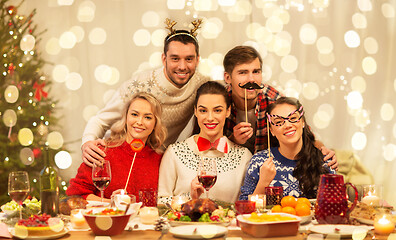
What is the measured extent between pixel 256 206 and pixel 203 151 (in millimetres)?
886

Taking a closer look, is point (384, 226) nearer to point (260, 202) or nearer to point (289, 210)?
point (289, 210)

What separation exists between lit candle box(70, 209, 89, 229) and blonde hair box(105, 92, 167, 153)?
40.9 inches

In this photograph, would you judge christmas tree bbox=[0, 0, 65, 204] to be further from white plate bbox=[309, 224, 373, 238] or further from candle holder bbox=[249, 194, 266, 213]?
white plate bbox=[309, 224, 373, 238]

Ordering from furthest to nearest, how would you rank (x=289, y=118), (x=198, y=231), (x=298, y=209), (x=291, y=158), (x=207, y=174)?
(x=291, y=158), (x=289, y=118), (x=207, y=174), (x=298, y=209), (x=198, y=231)

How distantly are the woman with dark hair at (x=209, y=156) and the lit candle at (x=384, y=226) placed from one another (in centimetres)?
111

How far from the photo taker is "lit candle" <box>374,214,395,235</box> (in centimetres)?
157

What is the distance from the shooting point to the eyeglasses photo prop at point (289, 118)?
242cm

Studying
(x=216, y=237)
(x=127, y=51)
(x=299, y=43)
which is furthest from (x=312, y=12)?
(x=216, y=237)

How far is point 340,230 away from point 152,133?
1.46 m

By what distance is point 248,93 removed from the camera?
2953 millimetres

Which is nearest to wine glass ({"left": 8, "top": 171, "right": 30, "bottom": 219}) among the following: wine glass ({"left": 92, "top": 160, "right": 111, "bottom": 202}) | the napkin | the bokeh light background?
the napkin

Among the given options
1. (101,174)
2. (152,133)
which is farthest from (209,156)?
(101,174)

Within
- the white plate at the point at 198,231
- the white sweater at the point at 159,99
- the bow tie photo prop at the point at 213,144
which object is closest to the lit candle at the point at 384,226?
the white plate at the point at 198,231

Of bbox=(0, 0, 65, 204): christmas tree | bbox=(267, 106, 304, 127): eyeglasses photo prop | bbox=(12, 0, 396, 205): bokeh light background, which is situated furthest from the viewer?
bbox=(12, 0, 396, 205): bokeh light background
